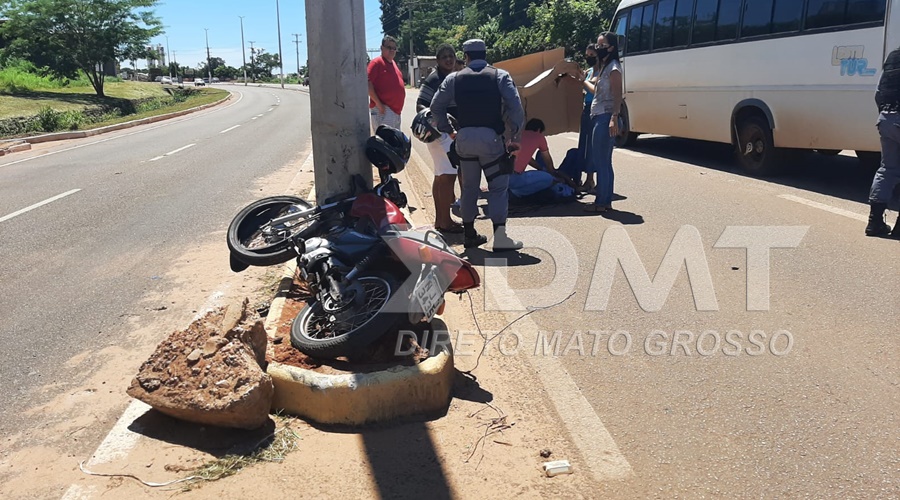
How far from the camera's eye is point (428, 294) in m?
3.74

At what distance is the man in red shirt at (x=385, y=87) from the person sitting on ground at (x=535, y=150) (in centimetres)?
156

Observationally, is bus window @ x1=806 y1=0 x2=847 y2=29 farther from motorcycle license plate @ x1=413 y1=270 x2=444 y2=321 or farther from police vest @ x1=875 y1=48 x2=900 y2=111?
motorcycle license plate @ x1=413 y1=270 x2=444 y2=321

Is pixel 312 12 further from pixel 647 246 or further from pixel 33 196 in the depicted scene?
pixel 33 196

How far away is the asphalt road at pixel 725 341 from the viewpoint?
123 inches

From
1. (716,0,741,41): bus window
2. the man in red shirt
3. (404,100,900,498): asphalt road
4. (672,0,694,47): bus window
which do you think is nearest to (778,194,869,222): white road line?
(404,100,900,498): asphalt road

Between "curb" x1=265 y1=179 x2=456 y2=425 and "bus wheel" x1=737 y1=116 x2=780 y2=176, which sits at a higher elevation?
"bus wheel" x1=737 y1=116 x2=780 y2=176

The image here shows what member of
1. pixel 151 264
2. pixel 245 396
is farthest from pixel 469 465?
pixel 151 264

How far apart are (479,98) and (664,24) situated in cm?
756

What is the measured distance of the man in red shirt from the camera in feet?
26.6

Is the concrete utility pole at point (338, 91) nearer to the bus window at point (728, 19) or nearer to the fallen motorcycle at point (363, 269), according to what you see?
the fallen motorcycle at point (363, 269)

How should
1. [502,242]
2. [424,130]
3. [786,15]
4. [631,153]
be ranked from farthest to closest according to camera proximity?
[631,153]
[786,15]
[502,242]
[424,130]

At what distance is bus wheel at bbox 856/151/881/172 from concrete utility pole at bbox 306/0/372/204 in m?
7.93

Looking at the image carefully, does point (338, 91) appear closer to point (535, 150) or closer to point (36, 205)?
point (535, 150)

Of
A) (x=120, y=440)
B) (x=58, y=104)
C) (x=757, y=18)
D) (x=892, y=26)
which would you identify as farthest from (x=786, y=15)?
(x=58, y=104)
